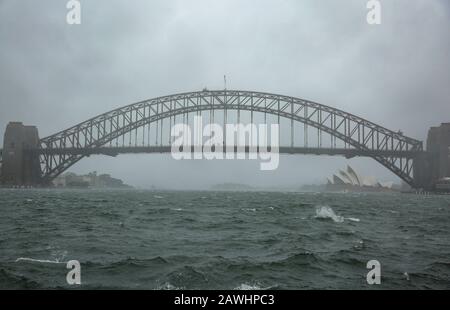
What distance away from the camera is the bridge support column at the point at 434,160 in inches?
3302

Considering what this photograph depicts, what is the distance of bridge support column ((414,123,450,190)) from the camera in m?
83.9

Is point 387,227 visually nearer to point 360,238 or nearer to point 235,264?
point 360,238

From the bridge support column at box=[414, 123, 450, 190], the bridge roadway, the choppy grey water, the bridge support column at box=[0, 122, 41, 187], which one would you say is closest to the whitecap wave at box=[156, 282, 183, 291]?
the choppy grey water

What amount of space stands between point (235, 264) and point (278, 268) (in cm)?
112

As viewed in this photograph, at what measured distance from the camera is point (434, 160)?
8838 cm

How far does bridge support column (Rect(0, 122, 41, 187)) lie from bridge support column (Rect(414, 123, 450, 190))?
269 ft

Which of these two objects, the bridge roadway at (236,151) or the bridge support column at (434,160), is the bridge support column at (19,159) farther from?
the bridge support column at (434,160)

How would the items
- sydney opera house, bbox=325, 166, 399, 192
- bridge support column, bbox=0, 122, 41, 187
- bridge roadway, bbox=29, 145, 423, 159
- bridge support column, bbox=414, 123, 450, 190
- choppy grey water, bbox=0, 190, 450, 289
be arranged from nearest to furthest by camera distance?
choppy grey water, bbox=0, 190, 450, 289 → bridge roadway, bbox=29, 145, 423, 159 → bridge support column, bbox=414, 123, 450, 190 → bridge support column, bbox=0, 122, 41, 187 → sydney opera house, bbox=325, 166, 399, 192

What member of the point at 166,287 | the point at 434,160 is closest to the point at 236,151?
the point at 434,160

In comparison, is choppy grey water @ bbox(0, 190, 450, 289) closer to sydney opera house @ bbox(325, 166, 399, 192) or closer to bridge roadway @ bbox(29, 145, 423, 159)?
bridge roadway @ bbox(29, 145, 423, 159)

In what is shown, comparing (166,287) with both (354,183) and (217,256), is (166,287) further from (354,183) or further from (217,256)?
(354,183)

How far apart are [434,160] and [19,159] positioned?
8810 centimetres

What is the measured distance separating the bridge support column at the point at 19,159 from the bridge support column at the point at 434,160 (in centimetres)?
8198
